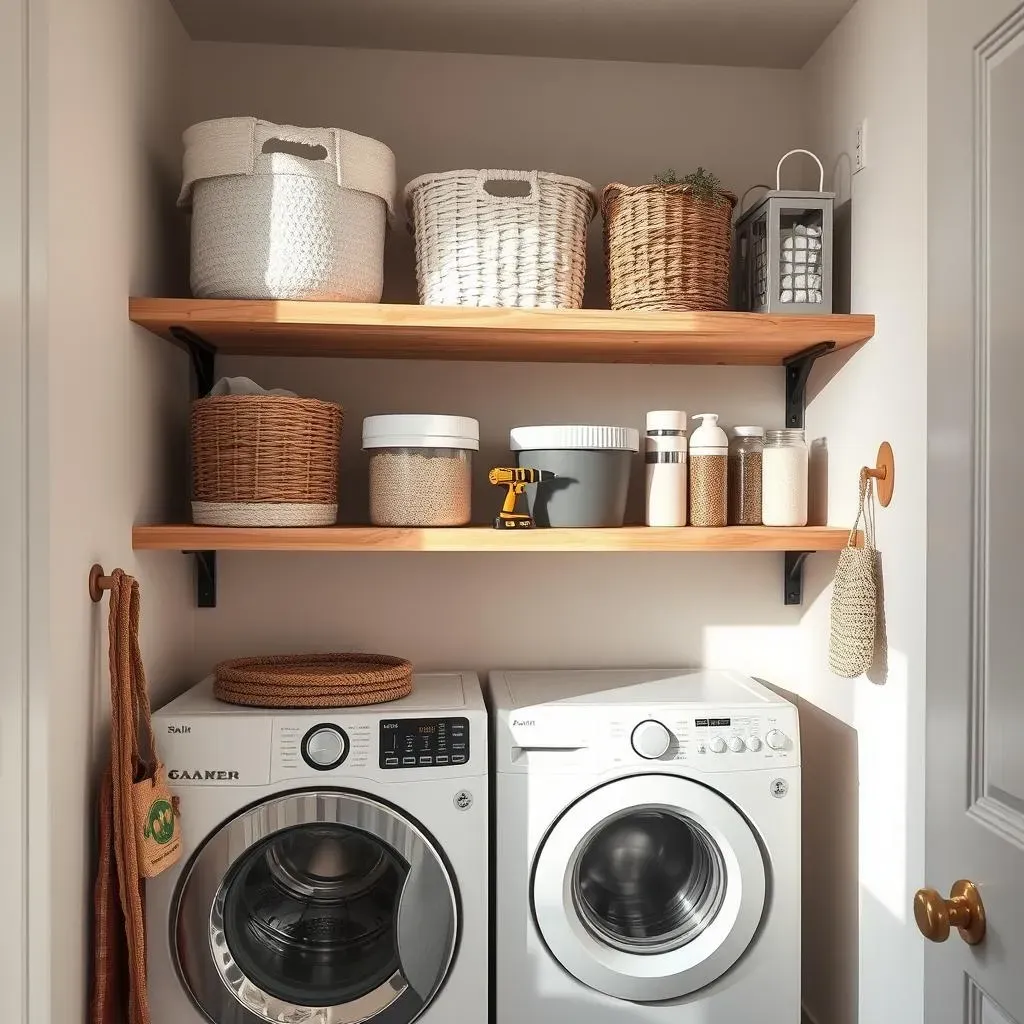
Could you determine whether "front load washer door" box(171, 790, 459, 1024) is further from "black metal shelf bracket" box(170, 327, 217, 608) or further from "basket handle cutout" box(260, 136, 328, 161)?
"basket handle cutout" box(260, 136, 328, 161)

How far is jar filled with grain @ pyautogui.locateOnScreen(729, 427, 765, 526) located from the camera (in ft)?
6.21

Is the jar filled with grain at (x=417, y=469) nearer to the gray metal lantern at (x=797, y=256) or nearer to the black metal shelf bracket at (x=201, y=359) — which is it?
the black metal shelf bracket at (x=201, y=359)

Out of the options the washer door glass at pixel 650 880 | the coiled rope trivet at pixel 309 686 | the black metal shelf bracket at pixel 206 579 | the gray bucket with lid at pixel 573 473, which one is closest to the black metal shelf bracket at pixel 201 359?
the black metal shelf bracket at pixel 206 579

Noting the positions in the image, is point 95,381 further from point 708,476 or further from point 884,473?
point 884,473

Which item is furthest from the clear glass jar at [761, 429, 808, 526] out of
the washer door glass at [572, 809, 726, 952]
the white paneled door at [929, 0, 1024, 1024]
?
the white paneled door at [929, 0, 1024, 1024]

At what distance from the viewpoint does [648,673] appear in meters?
2.06

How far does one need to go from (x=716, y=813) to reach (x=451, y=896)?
0.50 meters

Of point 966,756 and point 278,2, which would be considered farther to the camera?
point 278,2

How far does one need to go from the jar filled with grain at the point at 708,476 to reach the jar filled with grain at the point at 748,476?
0.06 meters

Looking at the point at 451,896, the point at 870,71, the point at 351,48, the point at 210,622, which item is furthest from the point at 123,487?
the point at 870,71

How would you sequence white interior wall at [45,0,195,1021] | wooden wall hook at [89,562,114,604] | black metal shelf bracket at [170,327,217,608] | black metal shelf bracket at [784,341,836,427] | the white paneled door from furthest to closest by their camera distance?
1. black metal shelf bracket at [784,341,836,427]
2. black metal shelf bracket at [170,327,217,608]
3. wooden wall hook at [89,562,114,604]
4. white interior wall at [45,0,195,1021]
5. the white paneled door

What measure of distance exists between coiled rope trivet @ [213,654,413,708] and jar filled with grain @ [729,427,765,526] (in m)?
0.74

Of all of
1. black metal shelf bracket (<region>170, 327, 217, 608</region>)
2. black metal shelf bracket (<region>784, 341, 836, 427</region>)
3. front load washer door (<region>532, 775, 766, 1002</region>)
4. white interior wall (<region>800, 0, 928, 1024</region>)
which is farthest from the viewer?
black metal shelf bracket (<region>784, 341, 836, 427</region>)

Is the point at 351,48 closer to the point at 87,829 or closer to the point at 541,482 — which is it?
the point at 541,482
